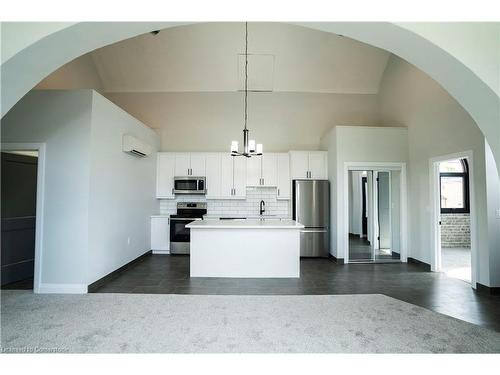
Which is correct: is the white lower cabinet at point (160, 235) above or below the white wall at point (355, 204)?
below

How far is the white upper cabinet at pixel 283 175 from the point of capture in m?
6.04

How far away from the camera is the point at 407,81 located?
17.4ft

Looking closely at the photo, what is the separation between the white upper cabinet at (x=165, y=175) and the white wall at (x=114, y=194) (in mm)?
457

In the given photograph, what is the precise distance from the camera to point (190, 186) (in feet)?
19.6

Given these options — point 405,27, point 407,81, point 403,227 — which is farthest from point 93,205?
point 407,81

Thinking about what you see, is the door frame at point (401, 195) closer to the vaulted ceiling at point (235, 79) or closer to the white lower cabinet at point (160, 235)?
the vaulted ceiling at point (235, 79)

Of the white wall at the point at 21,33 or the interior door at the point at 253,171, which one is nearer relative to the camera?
the white wall at the point at 21,33

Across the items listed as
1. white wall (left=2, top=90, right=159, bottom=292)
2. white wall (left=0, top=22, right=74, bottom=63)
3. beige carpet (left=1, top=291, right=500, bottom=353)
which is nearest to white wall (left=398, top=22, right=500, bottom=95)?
beige carpet (left=1, top=291, right=500, bottom=353)

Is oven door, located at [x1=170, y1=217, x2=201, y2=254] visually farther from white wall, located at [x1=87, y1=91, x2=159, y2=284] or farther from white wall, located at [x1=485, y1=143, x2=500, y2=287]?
white wall, located at [x1=485, y1=143, x2=500, y2=287]

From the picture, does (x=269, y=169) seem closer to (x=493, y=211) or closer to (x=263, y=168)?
(x=263, y=168)

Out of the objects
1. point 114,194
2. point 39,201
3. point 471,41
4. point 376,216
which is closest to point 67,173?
point 39,201

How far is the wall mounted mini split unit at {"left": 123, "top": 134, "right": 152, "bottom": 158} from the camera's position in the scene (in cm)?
443

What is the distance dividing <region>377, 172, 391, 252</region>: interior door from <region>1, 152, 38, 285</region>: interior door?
6.39 m

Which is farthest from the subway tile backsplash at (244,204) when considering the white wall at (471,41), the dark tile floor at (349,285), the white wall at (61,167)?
the white wall at (471,41)
